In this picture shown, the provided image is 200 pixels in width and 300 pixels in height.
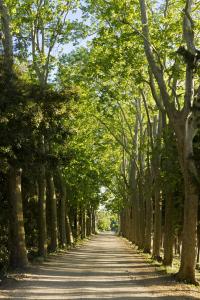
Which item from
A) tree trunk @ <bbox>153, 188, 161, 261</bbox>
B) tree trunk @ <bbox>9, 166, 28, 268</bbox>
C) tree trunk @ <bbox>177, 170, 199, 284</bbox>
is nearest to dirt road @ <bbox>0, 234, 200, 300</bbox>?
tree trunk @ <bbox>177, 170, 199, 284</bbox>

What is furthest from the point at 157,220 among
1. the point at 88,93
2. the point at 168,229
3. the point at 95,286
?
the point at 95,286

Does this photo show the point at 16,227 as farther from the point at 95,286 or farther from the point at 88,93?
the point at 88,93

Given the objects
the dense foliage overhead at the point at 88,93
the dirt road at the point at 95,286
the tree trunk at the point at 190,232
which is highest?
the dense foliage overhead at the point at 88,93

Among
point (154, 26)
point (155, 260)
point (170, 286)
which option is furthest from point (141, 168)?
point (170, 286)

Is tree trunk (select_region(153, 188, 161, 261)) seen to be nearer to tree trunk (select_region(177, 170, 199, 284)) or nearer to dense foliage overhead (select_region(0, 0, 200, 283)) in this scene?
dense foliage overhead (select_region(0, 0, 200, 283))

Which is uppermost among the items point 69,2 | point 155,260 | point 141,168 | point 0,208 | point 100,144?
point 69,2

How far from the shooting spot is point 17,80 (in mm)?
17062

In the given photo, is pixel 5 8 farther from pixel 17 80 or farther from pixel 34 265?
pixel 34 265

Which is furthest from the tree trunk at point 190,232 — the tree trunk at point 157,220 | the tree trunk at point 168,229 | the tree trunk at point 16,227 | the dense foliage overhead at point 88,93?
the tree trunk at point 157,220

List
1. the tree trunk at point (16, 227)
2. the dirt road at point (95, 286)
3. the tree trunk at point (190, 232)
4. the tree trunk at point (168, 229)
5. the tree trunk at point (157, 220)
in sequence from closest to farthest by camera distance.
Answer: the dirt road at point (95, 286), the tree trunk at point (190, 232), the tree trunk at point (16, 227), the tree trunk at point (168, 229), the tree trunk at point (157, 220)

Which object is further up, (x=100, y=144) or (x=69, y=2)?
(x=69, y=2)

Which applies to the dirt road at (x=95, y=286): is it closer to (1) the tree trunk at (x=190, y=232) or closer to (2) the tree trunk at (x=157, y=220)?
(1) the tree trunk at (x=190, y=232)

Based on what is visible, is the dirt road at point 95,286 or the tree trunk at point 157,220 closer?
the dirt road at point 95,286

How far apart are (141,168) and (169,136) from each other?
13.0 meters
